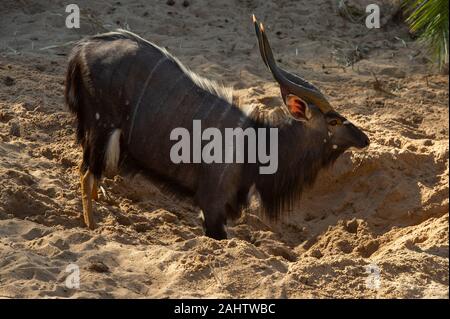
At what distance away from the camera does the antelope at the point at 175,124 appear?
19.7ft

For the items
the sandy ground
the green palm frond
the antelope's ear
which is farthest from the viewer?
the antelope's ear

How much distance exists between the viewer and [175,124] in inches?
238

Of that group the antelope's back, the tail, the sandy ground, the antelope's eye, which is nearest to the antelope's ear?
the antelope's eye

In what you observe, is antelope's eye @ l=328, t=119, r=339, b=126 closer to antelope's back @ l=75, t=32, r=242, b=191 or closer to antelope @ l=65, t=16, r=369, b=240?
antelope @ l=65, t=16, r=369, b=240

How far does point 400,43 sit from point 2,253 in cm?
537

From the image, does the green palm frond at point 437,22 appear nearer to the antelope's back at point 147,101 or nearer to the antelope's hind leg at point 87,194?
the antelope's back at point 147,101

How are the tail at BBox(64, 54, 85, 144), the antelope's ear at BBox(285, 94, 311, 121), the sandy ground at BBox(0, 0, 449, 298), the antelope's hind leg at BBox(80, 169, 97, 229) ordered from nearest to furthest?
the sandy ground at BBox(0, 0, 449, 298), the antelope's ear at BBox(285, 94, 311, 121), the antelope's hind leg at BBox(80, 169, 97, 229), the tail at BBox(64, 54, 85, 144)

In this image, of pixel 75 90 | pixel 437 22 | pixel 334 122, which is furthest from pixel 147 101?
pixel 437 22

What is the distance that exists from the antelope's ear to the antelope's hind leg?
1.55 m

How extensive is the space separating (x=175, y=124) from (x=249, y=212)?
1.17m

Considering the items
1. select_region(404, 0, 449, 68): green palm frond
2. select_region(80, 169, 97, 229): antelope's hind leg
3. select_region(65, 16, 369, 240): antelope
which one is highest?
select_region(404, 0, 449, 68): green palm frond

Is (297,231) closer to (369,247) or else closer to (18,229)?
(369,247)

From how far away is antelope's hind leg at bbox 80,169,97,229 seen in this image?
236 inches
